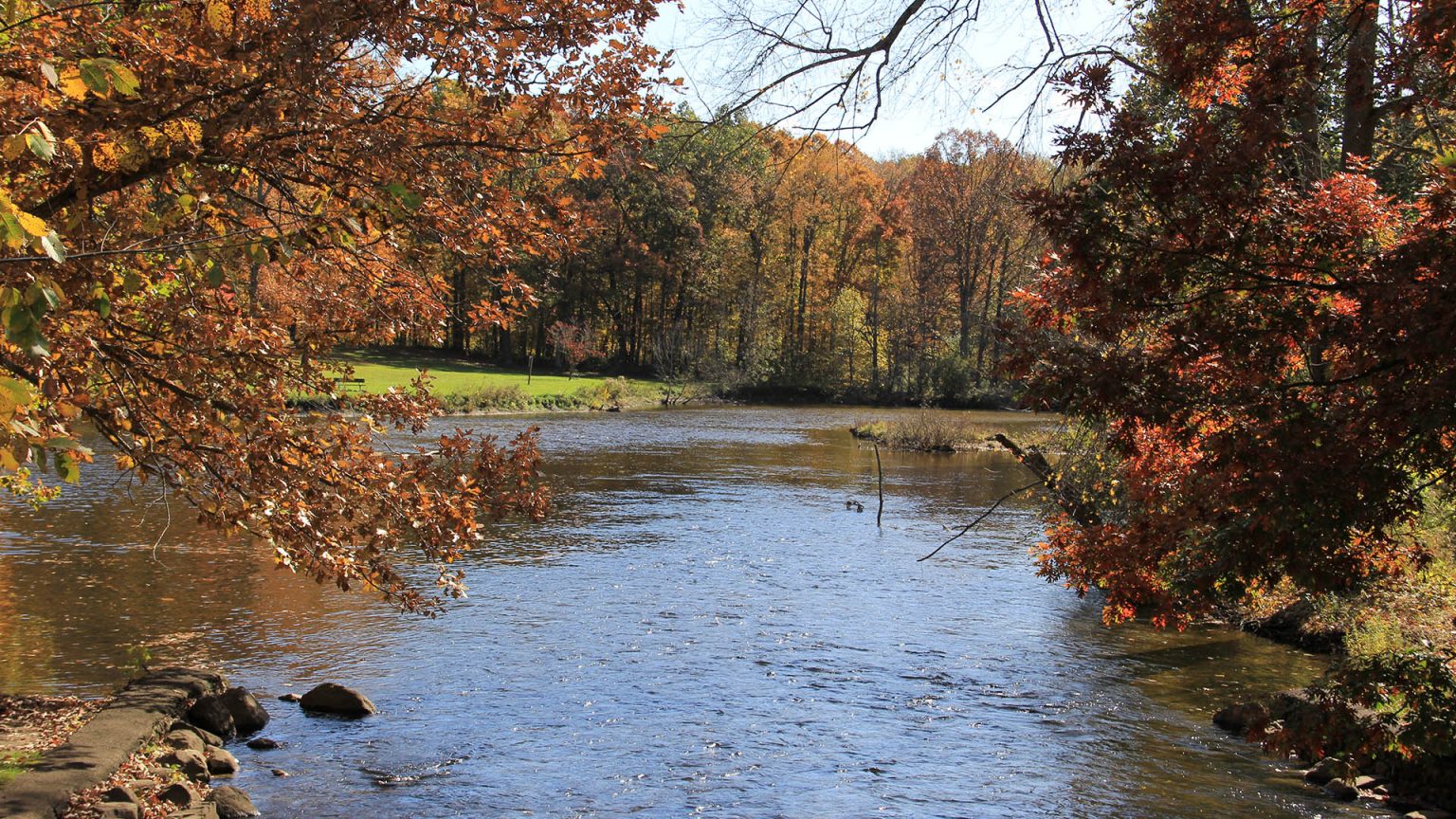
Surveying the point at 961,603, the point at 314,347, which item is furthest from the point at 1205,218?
Result: the point at 961,603

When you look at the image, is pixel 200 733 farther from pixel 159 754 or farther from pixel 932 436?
pixel 932 436

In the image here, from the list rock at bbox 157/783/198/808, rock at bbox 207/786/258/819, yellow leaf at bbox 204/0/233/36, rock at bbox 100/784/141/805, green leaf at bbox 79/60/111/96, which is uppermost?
yellow leaf at bbox 204/0/233/36

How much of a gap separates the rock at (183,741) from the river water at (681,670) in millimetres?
457

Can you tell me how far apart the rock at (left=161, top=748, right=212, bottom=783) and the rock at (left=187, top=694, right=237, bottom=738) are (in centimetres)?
117

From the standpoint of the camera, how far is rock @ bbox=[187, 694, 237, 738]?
31.1 ft

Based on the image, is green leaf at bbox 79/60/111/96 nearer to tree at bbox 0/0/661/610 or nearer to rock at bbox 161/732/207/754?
tree at bbox 0/0/661/610

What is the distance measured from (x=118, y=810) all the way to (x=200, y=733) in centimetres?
266

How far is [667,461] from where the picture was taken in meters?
33.1

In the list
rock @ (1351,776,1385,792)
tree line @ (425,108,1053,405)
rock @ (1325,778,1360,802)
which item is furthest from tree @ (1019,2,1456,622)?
tree line @ (425,108,1053,405)

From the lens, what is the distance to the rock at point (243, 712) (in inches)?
385

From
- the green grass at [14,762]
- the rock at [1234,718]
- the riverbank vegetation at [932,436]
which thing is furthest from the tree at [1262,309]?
the riverbank vegetation at [932,436]

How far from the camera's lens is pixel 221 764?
28.6ft

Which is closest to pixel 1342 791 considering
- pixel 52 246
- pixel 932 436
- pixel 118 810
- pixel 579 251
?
pixel 579 251

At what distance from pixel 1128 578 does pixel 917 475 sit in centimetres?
2497
